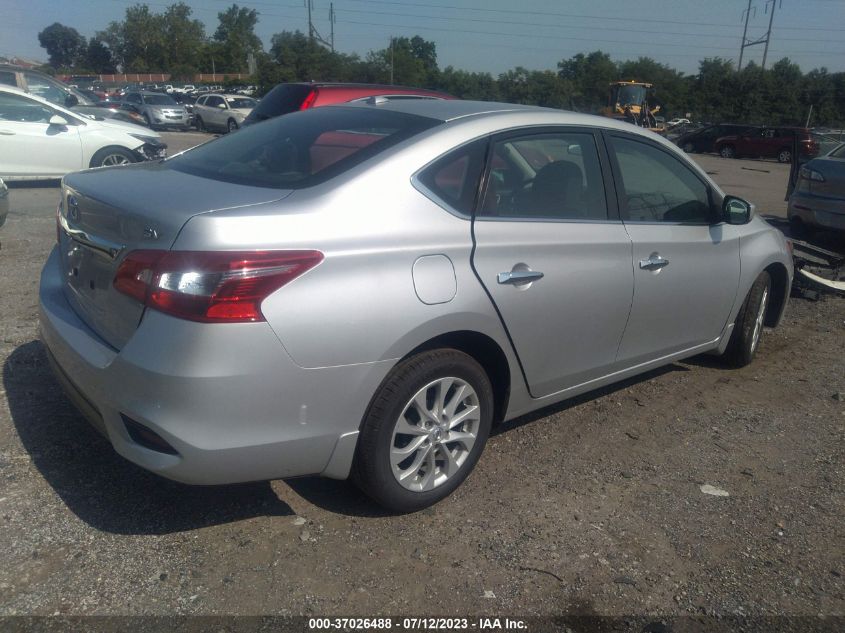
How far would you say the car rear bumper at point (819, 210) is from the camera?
8289 mm

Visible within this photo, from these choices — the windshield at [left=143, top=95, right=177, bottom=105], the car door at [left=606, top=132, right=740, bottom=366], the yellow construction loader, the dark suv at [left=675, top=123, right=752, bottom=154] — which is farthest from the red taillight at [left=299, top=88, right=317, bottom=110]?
the dark suv at [left=675, top=123, right=752, bottom=154]

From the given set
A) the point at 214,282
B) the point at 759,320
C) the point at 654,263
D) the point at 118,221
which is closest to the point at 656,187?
the point at 654,263

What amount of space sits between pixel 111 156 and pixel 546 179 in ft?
31.5

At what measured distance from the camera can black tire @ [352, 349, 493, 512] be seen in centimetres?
287

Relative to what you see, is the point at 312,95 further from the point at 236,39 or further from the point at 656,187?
the point at 236,39

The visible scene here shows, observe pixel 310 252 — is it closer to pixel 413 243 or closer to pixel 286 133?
pixel 413 243

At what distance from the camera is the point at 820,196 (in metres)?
8.49

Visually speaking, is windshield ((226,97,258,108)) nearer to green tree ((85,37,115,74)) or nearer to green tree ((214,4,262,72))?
green tree ((214,4,262,72))

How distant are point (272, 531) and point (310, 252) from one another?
3.88 feet

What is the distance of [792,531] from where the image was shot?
3236 millimetres

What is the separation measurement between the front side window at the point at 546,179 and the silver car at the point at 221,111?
89.7 feet

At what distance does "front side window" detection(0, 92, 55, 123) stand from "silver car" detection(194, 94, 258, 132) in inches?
725

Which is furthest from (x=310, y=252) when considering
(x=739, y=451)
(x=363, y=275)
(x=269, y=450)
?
(x=739, y=451)

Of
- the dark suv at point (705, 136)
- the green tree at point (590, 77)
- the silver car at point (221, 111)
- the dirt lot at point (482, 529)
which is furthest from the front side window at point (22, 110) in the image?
the green tree at point (590, 77)
